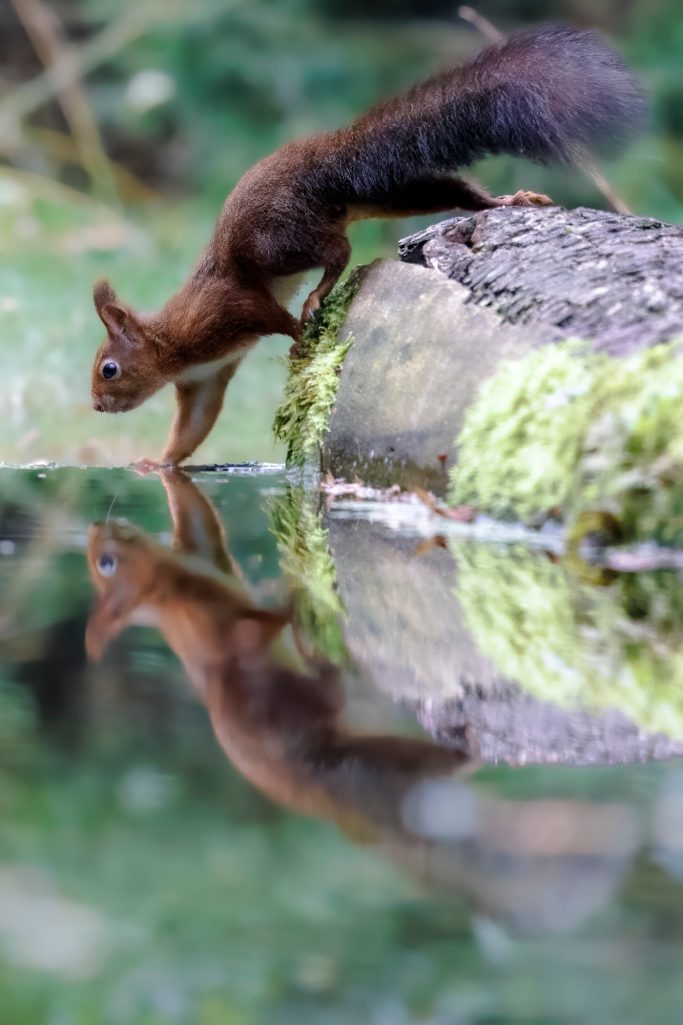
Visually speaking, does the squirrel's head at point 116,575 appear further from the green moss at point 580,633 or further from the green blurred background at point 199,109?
the green blurred background at point 199,109

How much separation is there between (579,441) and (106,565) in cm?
70

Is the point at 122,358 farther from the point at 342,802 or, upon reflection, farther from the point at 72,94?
the point at 72,94

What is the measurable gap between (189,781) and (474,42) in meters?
6.78

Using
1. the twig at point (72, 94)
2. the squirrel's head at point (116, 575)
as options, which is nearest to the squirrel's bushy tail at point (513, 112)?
the squirrel's head at point (116, 575)

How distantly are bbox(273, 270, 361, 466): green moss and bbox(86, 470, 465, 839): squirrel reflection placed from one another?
787 millimetres

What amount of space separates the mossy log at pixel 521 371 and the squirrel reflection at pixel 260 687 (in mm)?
516

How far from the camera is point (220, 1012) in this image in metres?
0.59

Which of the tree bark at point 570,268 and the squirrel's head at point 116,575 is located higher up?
the tree bark at point 570,268

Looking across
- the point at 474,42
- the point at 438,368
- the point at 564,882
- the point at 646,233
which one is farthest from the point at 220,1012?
the point at 474,42

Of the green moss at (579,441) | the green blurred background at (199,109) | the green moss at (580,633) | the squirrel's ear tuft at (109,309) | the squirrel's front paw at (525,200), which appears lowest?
the green moss at (580,633)

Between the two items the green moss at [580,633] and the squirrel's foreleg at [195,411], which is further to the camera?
the squirrel's foreleg at [195,411]

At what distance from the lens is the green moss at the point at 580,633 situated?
109 centimetres

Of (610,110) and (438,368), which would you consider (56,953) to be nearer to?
(438,368)

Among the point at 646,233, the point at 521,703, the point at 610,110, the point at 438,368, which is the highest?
the point at 610,110
